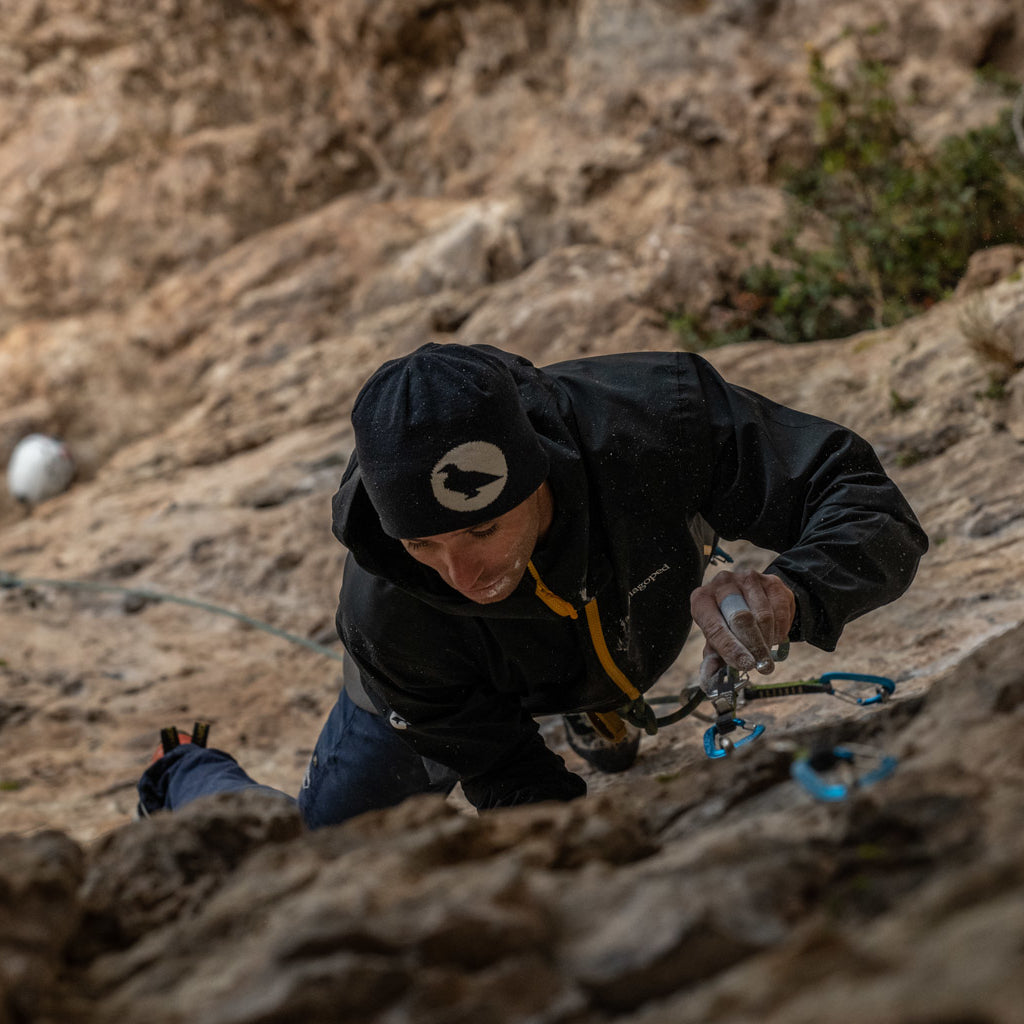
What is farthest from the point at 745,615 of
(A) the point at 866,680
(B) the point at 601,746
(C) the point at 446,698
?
(B) the point at 601,746

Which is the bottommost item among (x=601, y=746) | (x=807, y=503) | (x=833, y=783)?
(x=601, y=746)

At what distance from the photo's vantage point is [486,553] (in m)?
2.25

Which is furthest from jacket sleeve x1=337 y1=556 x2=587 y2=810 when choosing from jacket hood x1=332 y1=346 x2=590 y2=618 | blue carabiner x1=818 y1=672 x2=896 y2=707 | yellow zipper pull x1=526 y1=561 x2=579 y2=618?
blue carabiner x1=818 y1=672 x2=896 y2=707

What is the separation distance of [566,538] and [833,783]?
102 centimetres

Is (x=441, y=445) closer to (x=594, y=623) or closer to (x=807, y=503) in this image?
(x=594, y=623)

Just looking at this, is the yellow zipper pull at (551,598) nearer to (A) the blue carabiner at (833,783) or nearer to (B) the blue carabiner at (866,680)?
(B) the blue carabiner at (866,680)

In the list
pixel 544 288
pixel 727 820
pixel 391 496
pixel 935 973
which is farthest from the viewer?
pixel 544 288

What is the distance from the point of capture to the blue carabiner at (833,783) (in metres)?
1.40

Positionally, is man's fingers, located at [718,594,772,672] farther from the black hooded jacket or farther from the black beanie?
the black beanie

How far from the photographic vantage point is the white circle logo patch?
210cm

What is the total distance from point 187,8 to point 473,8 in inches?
108

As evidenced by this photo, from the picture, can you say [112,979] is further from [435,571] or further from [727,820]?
[435,571]

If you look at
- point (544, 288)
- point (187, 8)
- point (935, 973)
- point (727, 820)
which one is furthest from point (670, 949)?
point (187, 8)

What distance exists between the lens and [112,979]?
1.31 metres
